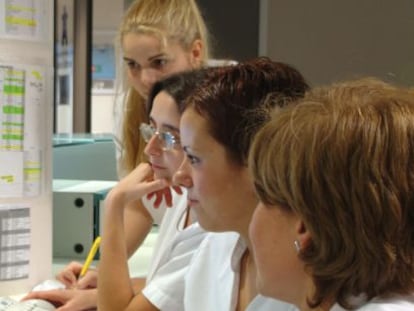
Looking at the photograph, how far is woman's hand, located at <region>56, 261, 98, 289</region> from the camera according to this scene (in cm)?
148

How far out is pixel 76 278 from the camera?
153 cm

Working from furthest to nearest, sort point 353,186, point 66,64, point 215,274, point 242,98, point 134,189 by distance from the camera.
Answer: point 66,64
point 134,189
point 215,274
point 242,98
point 353,186

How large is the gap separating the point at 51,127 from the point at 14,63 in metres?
0.19

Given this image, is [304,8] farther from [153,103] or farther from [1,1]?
[1,1]

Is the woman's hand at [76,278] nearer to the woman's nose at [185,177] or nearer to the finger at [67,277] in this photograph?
the finger at [67,277]

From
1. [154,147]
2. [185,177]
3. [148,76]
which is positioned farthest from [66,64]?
[185,177]

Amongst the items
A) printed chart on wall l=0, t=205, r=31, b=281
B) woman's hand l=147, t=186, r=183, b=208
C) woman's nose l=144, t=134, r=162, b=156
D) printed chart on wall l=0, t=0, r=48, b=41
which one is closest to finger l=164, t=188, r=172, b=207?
woman's hand l=147, t=186, r=183, b=208

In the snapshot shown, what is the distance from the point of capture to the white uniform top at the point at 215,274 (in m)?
1.02

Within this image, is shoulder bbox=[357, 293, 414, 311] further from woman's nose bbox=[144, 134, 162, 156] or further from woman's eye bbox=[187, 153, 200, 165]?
woman's nose bbox=[144, 134, 162, 156]

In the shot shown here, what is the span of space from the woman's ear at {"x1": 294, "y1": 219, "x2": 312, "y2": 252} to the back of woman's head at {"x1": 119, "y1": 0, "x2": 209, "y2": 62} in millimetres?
899

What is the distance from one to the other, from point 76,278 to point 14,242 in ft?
0.58

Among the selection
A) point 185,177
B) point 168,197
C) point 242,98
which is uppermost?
point 242,98

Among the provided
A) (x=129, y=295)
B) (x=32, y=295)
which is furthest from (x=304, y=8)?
(x=32, y=295)

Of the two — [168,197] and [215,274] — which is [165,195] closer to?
[168,197]
